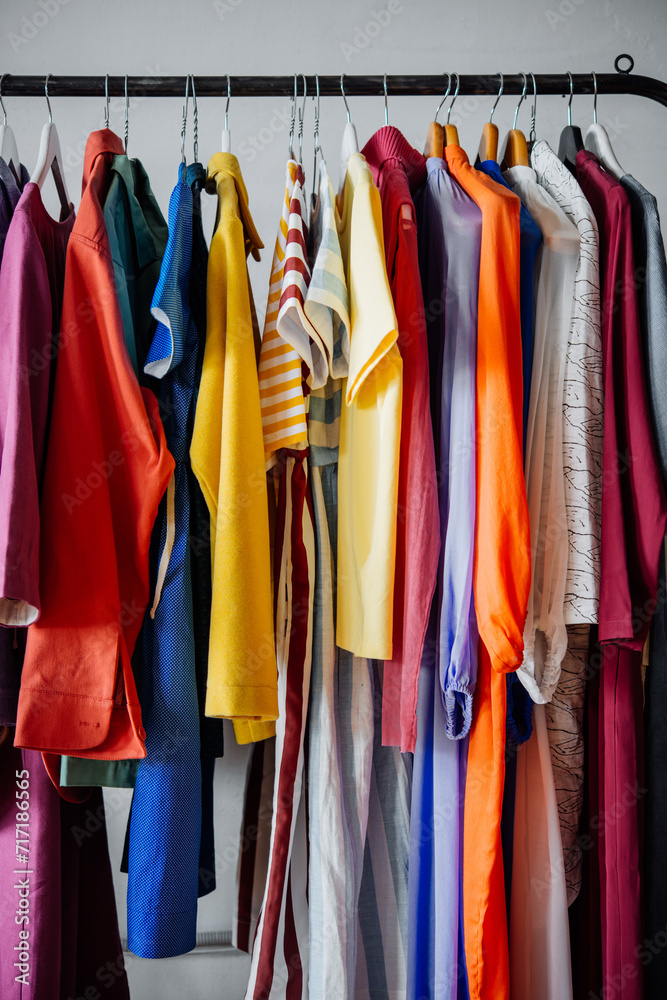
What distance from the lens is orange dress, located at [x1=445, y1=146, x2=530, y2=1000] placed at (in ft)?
2.86

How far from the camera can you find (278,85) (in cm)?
106

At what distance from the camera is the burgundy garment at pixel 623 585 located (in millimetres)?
951

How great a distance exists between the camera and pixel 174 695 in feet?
2.87

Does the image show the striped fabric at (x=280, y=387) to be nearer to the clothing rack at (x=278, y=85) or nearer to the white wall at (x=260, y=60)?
the clothing rack at (x=278, y=85)

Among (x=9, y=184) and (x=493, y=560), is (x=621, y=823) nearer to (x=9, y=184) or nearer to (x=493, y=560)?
(x=493, y=560)

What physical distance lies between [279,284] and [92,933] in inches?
41.8

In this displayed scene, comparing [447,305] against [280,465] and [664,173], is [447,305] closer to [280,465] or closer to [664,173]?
[280,465]

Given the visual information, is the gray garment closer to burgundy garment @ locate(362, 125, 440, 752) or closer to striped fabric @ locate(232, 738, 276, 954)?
burgundy garment @ locate(362, 125, 440, 752)

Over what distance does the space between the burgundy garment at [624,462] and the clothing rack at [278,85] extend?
0.69ft

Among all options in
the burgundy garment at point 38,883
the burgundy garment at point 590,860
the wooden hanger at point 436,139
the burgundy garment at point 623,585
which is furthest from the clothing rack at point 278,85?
the burgundy garment at point 38,883

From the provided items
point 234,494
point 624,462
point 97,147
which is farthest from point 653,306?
point 97,147

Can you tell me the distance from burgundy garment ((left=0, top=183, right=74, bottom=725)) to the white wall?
754mm

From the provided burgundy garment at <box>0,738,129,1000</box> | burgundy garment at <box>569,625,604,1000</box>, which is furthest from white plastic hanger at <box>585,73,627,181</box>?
burgundy garment at <box>0,738,129,1000</box>

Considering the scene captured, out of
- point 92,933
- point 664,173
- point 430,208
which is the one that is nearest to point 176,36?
point 430,208
